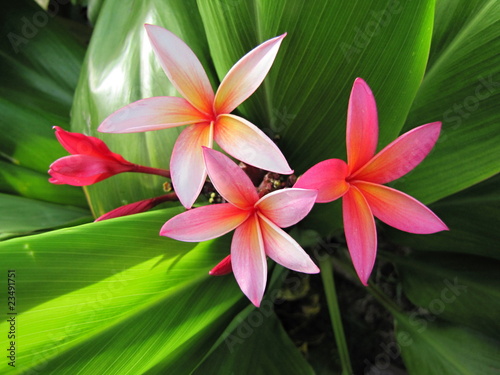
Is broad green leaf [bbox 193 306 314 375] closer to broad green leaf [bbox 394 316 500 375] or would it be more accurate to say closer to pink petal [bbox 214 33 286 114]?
broad green leaf [bbox 394 316 500 375]

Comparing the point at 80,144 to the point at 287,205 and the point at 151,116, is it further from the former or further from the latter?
the point at 287,205

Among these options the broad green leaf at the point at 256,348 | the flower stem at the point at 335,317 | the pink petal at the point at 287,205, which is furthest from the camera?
the flower stem at the point at 335,317

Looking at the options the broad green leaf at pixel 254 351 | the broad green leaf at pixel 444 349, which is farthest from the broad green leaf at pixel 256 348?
the broad green leaf at pixel 444 349

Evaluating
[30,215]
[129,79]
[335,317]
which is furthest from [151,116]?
[335,317]

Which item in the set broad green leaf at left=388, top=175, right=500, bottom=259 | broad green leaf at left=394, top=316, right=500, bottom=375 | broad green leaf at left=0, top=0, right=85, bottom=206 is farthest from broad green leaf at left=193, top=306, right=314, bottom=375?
broad green leaf at left=0, top=0, right=85, bottom=206

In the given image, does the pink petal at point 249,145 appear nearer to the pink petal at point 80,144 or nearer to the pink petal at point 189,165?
the pink petal at point 189,165
